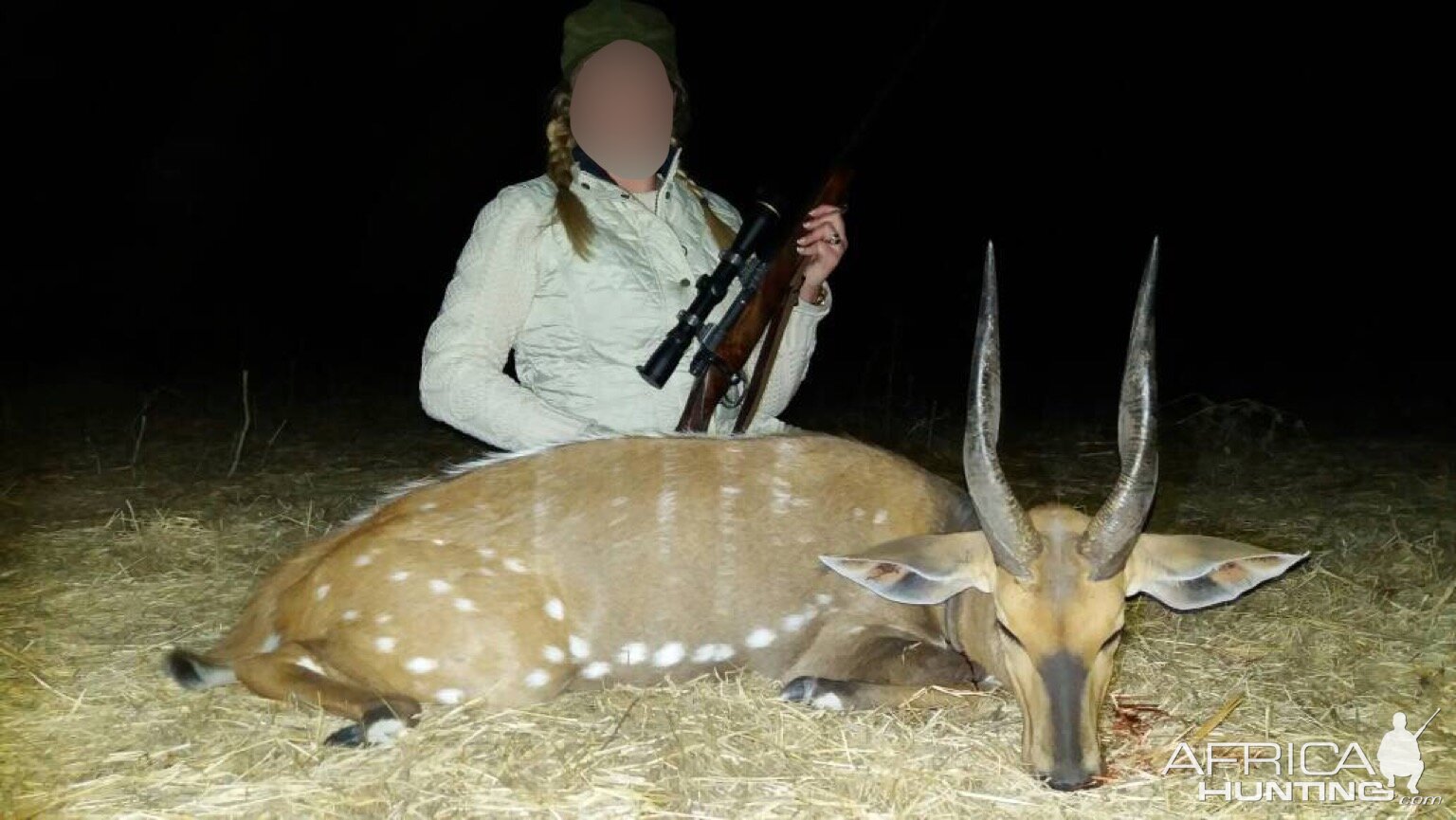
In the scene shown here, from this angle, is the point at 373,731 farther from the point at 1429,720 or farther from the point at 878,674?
the point at 1429,720

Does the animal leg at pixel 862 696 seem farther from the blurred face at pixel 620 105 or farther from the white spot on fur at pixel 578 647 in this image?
the blurred face at pixel 620 105

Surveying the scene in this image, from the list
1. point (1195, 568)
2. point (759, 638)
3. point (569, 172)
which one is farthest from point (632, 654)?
point (569, 172)

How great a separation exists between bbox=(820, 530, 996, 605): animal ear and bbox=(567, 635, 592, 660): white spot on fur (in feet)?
2.36

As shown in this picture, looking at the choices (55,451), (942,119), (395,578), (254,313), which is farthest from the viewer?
(942,119)

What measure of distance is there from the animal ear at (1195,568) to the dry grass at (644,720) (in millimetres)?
345

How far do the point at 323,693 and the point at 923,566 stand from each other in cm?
154

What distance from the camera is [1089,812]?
109 inches

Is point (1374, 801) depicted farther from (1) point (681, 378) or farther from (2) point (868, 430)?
(2) point (868, 430)

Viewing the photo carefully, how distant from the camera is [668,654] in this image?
11.5ft

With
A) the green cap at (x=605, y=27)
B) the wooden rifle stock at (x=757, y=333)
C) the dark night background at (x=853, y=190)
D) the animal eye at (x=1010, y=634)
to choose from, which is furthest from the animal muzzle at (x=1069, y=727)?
the dark night background at (x=853, y=190)

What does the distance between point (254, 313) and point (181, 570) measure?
12285mm

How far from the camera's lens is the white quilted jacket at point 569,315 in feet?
13.5

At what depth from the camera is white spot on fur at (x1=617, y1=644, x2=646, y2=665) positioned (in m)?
3.48

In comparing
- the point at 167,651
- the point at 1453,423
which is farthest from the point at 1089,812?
the point at 1453,423
